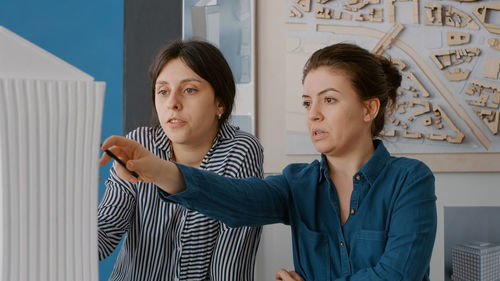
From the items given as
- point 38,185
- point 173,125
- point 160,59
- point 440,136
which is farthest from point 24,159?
point 440,136

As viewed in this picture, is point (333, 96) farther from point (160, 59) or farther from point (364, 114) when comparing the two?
point (160, 59)

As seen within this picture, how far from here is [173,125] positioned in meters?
1.10

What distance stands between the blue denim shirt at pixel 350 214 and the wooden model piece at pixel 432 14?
3.37 feet

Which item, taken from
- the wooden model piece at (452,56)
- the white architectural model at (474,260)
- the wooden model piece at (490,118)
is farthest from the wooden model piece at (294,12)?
the white architectural model at (474,260)

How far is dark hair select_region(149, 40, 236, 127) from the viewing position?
114 centimetres

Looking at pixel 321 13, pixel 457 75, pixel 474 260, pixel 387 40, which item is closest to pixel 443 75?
pixel 457 75

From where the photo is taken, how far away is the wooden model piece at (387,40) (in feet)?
6.24

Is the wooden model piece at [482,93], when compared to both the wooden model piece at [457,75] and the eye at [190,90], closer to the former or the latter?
the wooden model piece at [457,75]

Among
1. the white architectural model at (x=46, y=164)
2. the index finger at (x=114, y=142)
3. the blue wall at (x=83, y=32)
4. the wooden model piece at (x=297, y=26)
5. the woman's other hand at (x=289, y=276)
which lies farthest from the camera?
the blue wall at (x=83, y=32)

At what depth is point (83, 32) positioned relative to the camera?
2074 mm

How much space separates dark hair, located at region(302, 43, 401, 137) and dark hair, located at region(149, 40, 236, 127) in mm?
221

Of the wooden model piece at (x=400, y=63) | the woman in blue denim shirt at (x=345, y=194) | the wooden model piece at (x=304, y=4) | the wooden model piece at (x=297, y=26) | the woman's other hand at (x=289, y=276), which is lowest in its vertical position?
the woman's other hand at (x=289, y=276)

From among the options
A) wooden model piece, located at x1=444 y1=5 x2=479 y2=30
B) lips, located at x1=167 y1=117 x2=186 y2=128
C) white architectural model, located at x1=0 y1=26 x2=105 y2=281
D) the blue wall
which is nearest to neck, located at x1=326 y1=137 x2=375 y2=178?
lips, located at x1=167 y1=117 x2=186 y2=128

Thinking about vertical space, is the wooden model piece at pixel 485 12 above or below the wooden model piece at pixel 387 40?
above
